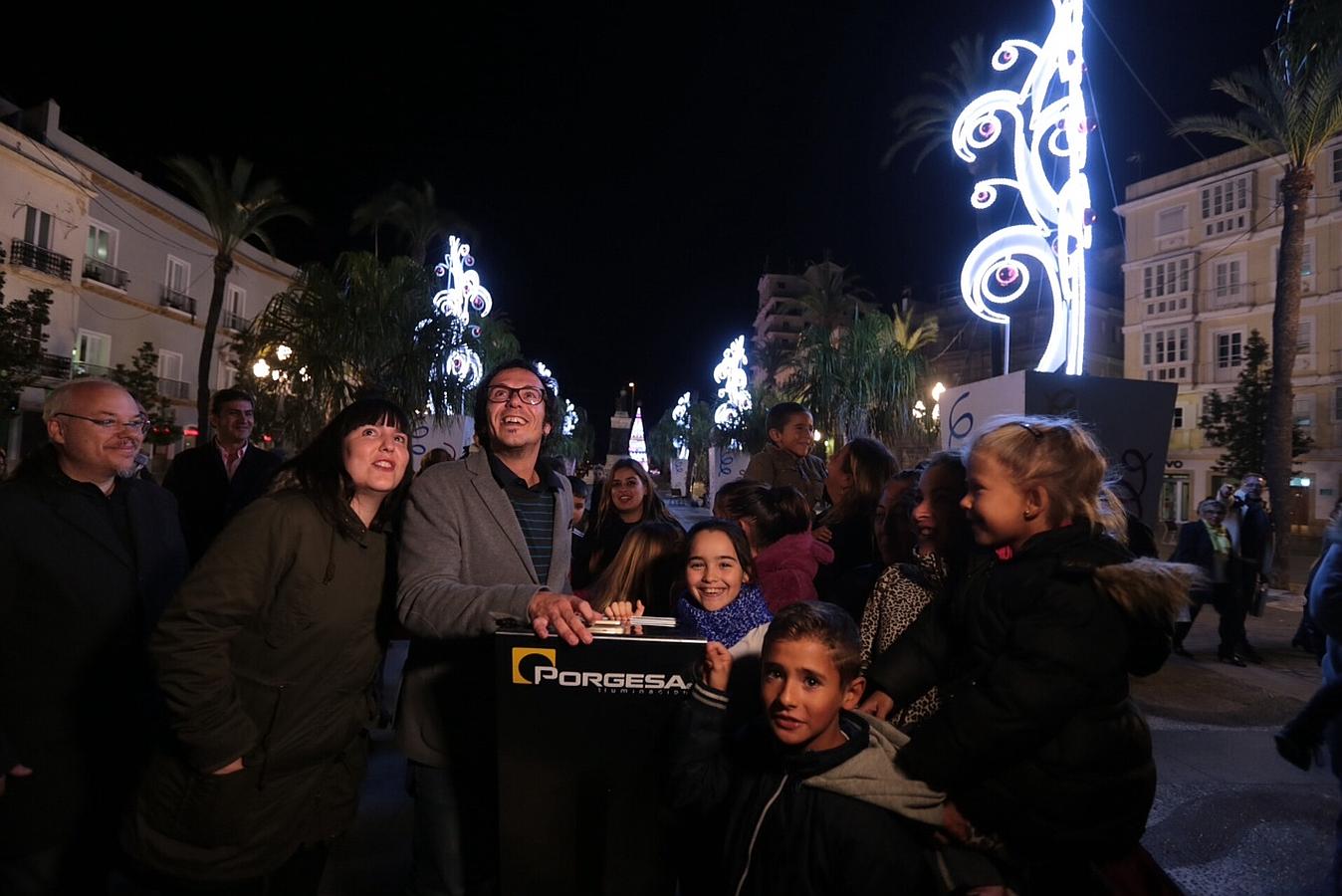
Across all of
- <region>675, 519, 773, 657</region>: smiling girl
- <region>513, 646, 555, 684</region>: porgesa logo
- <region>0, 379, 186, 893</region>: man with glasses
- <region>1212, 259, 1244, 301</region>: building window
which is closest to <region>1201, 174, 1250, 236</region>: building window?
<region>1212, 259, 1244, 301</region>: building window

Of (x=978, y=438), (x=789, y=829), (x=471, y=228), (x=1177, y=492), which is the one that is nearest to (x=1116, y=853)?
(x=789, y=829)

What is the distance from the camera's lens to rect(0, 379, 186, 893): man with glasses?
8.43 ft

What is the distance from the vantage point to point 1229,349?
37.2 meters

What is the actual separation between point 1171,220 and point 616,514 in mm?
43306

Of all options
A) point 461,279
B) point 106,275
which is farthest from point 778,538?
point 106,275

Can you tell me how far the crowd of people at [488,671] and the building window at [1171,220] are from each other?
4331 cm

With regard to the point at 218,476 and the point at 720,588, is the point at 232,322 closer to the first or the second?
the point at 218,476

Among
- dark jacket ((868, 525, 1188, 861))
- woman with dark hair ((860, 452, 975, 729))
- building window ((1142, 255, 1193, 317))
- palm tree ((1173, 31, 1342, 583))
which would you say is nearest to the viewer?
dark jacket ((868, 525, 1188, 861))

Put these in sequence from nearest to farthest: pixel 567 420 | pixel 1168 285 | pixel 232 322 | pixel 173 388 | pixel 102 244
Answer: pixel 102 244
pixel 173 388
pixel 232 322
pixel 1168 285
pixel 567 420

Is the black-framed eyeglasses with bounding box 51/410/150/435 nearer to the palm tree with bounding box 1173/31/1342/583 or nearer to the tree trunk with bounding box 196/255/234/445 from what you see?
the palm tree with bounding box 1173/31/1342/583

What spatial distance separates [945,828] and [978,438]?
1.15 metres

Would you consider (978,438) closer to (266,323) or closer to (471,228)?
(266,323)

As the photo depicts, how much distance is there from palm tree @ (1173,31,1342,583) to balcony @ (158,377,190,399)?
38763mm

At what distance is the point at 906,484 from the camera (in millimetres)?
3775
